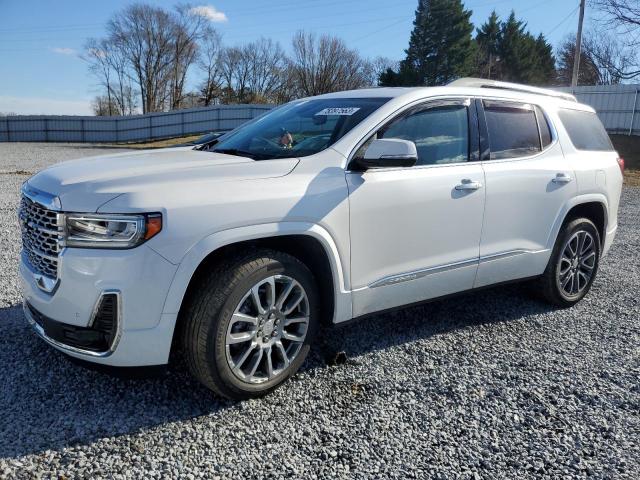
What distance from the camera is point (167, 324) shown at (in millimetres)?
2725

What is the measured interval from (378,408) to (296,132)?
186 centimetres

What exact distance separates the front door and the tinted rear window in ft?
4.10

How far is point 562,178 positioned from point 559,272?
80 cm

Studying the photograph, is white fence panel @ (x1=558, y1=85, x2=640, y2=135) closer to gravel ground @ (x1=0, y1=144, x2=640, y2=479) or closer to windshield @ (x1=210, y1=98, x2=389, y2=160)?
gravel ground @ (x1=0, y1=144, x2=640, y2=479)

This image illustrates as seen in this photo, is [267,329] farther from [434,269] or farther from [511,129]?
[511,129]

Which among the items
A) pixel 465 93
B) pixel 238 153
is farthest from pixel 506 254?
pixel 238 153

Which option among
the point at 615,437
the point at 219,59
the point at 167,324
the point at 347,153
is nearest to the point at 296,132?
the point at 347,153

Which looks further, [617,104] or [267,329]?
[617,104]

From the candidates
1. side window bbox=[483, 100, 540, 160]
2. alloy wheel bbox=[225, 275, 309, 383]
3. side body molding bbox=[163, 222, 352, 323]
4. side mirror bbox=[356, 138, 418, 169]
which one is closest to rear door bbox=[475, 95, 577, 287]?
side window bbox=[483, 100, 540, 160]

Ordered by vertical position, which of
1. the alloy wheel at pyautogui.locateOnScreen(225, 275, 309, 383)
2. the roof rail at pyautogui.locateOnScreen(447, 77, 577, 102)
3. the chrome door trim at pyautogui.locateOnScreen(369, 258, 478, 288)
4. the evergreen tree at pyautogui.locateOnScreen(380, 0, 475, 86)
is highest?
the evergreen tree at pyautogui.locateOnScreen(380, 0, 475, 86)

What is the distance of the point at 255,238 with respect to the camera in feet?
9.48

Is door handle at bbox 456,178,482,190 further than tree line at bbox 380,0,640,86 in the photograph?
No

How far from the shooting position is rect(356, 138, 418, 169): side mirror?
10.3ft

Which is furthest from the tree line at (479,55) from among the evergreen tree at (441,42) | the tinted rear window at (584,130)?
the tinted rear window at (584,130)
